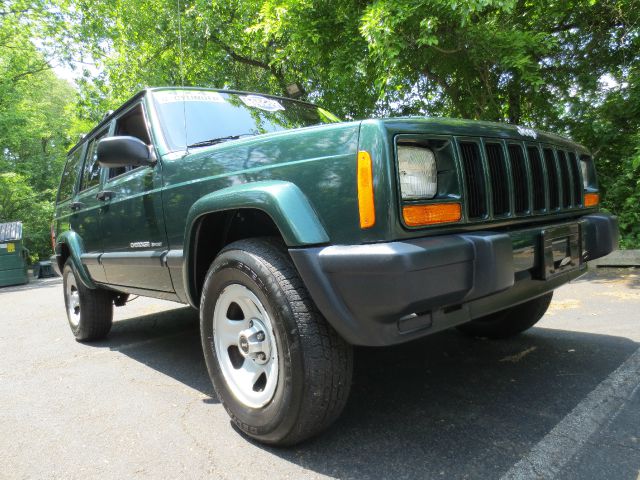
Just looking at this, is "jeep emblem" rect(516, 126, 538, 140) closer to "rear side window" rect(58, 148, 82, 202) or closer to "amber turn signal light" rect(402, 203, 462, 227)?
"amber turn signal light" rect(402, 203, 462, 227)

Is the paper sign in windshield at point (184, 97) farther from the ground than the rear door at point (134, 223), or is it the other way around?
the paper sign in windshield at point (184, 97)

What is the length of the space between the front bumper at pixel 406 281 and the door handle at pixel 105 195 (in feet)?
6.86

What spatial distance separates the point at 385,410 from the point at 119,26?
14.0 m

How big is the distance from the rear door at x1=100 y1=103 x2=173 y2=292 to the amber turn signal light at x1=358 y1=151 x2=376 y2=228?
1.48m

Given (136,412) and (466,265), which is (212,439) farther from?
(466,265)

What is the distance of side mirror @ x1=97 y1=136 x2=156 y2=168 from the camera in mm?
2555

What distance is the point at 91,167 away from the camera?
4.11m

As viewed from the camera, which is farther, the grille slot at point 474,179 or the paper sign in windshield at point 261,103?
the paper sign in windshield at point 261,103

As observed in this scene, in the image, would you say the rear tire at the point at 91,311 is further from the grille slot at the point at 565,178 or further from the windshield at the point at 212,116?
the grille slot at the point at 565,178

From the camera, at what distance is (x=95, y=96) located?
15.7 metres

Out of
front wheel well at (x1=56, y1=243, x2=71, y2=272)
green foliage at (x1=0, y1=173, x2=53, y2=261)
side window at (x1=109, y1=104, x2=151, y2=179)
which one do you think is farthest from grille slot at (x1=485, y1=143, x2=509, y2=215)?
green foliage at (x1=0, y1=173, x2=53, y2=261)

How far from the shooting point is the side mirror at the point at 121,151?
8.38 ft

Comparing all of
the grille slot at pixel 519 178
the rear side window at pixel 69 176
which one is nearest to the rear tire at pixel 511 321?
the grille slot at pixel 519 178

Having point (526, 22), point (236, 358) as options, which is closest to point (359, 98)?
point (526, 22)
